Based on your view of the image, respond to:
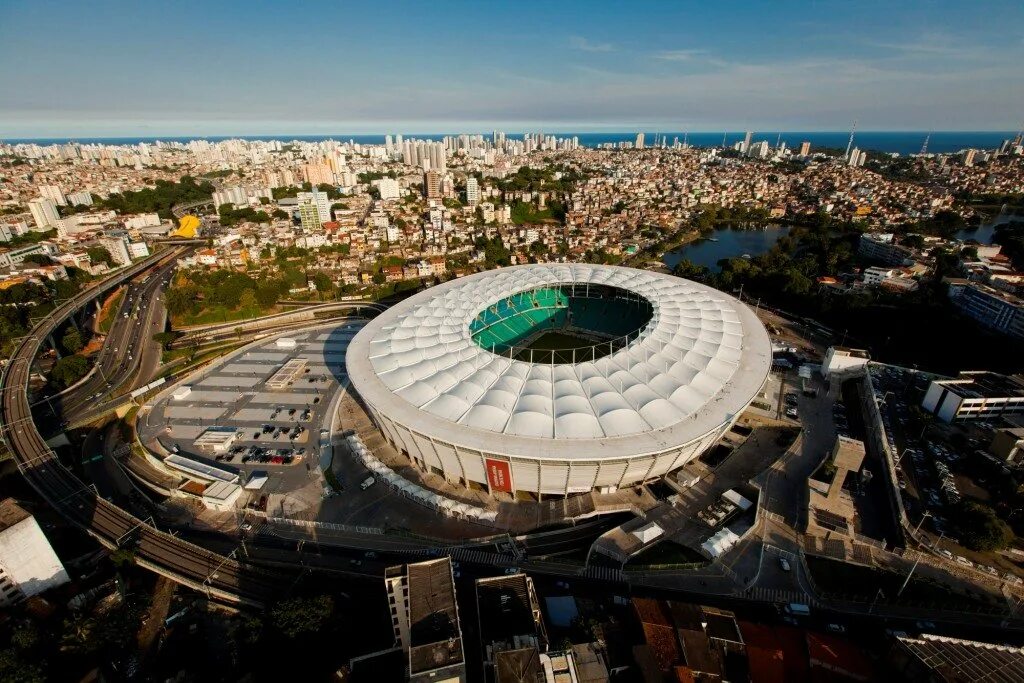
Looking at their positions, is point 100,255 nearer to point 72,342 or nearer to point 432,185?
point 72,342

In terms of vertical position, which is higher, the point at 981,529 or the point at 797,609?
the point at 981,529

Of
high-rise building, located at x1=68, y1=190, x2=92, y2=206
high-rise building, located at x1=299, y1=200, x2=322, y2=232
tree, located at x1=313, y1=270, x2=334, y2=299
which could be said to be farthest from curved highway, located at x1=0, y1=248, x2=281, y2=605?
high-rise building, located at x1=68, y1=190, x2=92, y2=206

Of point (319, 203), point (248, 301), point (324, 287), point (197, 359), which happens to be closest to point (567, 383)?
point (197, 359)

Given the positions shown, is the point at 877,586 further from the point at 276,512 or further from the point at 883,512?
the point at 276,512

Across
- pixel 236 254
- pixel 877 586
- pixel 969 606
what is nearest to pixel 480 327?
pixel 877 586

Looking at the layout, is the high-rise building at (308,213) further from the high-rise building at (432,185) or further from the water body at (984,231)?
the water body at (984,231)

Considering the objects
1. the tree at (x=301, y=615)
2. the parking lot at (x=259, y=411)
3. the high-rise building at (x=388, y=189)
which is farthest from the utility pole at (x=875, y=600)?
the high-rise building at (x=388, y=189)
